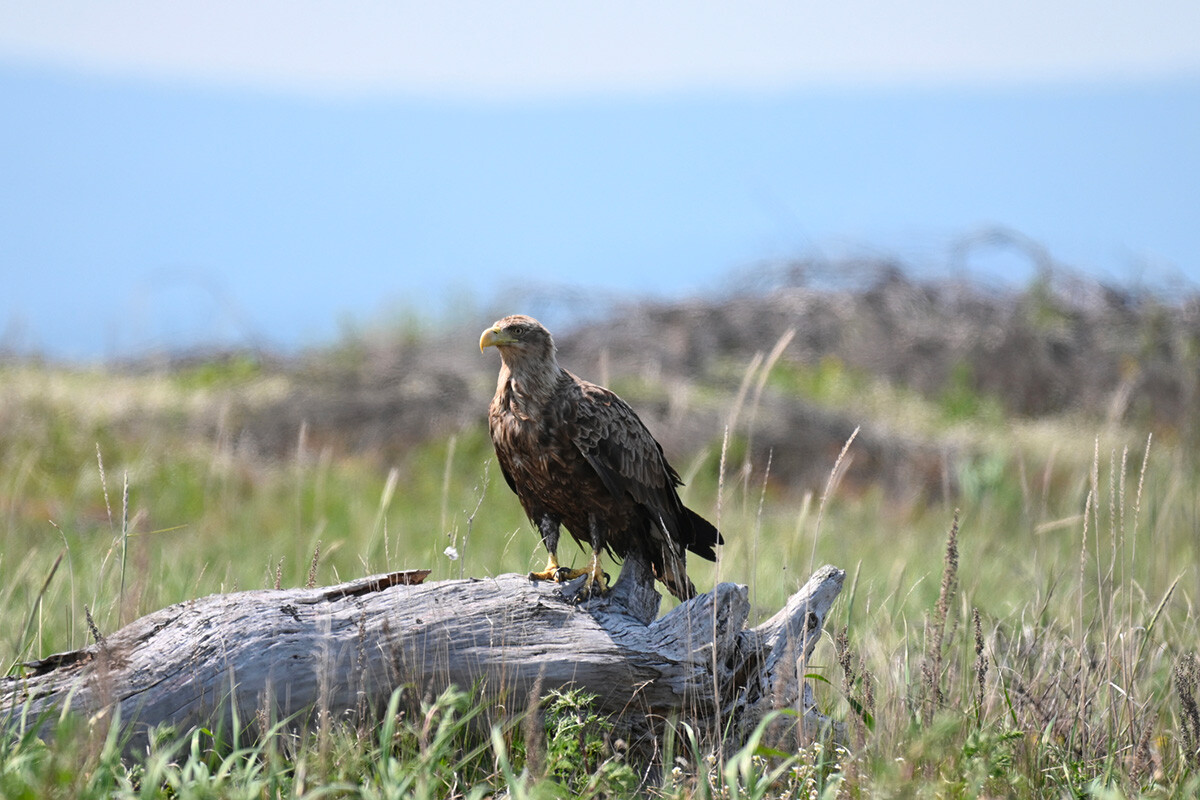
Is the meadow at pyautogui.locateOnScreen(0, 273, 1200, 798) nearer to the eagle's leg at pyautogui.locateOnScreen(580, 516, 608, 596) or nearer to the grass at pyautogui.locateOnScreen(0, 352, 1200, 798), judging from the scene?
Result: the grass at pyautogui.locateOnScreen(0, 352, 1200, 798)

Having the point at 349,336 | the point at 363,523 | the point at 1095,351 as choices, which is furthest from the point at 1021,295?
the point at 363,523

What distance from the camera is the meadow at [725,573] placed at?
2.79 meters

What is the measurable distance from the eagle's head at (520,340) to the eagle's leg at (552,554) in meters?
0.66

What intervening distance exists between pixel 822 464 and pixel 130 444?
21.4ft

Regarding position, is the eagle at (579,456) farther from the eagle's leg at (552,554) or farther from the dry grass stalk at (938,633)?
the dry grass stalk at (938,633)

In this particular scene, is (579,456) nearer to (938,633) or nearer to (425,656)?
(425,656)

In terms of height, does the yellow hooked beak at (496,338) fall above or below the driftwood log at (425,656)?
above

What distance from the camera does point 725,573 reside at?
516cm

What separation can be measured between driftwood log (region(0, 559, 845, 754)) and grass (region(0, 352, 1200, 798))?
10cm

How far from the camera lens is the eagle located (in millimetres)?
3768

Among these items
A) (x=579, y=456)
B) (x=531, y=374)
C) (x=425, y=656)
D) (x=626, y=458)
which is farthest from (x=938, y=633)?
(x=531, y=374)

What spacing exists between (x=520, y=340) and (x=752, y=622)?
2094 mm

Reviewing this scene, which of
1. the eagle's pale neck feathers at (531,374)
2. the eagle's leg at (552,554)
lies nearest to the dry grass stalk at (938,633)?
the eagle's leg at (552,554)

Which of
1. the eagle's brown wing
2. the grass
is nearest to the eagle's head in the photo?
the eagle's brown wing
